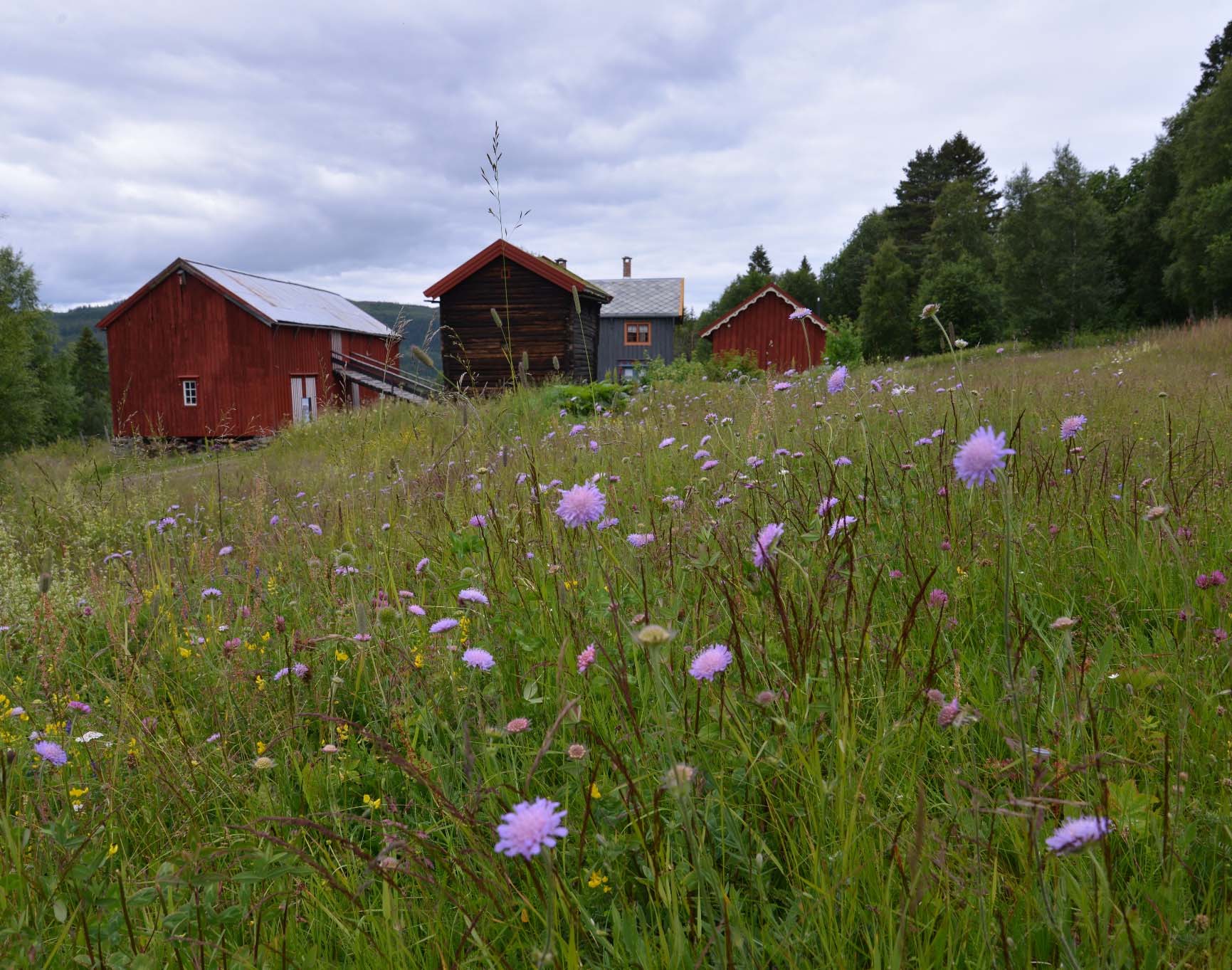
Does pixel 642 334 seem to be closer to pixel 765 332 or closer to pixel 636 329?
pixel 636 329

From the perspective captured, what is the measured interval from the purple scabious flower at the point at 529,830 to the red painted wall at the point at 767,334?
33336 millimetres

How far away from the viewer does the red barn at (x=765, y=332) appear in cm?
3381

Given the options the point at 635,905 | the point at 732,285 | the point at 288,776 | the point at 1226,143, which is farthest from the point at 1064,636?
the point at 732,285

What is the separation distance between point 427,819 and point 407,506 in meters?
1.80

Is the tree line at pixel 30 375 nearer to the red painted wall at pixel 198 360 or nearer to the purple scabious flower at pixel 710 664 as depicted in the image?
the red painted wall at pixel 198 360

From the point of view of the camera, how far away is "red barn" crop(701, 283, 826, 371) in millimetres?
33812

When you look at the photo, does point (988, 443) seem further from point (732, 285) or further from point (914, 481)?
point (732, 285)

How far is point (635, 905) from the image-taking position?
1173mm

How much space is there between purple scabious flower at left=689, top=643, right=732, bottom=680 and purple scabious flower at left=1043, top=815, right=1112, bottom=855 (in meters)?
0.56

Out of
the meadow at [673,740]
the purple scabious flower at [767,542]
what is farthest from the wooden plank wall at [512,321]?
the purple scabious flower at [767,542]

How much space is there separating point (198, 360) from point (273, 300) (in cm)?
369

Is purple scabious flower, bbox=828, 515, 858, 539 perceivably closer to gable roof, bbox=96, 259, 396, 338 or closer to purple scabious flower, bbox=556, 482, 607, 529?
purple scabious flower, bbox=556, 482, 607, 529

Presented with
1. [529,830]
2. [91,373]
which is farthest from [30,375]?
[529,830]

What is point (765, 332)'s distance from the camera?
3556 cm
